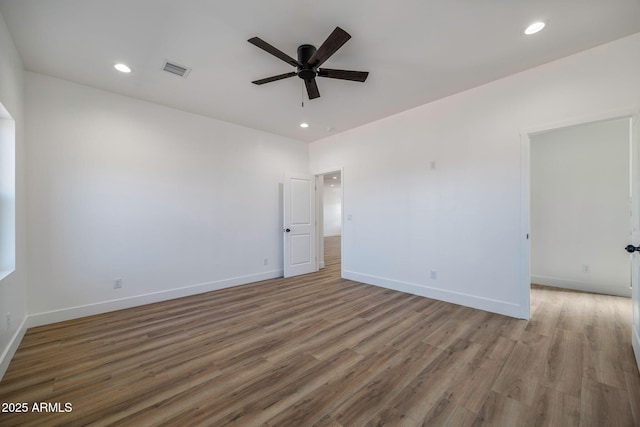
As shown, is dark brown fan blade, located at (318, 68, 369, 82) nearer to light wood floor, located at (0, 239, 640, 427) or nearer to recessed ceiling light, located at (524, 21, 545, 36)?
recessed ceiling light, located at (524, 21, 545, 36)

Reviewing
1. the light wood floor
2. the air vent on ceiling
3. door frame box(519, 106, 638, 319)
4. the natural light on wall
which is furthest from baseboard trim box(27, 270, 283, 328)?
door frame box(519, 106, 638, 319)

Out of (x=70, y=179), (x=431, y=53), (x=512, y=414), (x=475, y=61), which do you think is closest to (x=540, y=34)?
(x=475, y=61)

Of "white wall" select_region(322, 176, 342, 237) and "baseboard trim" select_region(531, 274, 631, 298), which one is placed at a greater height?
"white wall" select_region(322, 176, 342, 237)

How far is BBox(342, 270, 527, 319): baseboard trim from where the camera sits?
3066 millimetres

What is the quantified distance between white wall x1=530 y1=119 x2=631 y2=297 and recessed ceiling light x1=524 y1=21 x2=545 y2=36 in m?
2.51

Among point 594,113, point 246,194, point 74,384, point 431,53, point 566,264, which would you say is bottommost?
point 74,384

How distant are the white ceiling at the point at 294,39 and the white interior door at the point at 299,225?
214cm

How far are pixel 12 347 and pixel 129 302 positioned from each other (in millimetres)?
1221

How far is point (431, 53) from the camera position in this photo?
8.52 feet

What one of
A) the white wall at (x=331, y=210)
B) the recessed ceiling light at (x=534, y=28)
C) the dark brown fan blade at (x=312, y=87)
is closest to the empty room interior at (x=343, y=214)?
the recessed ceiling light at (x=534, y=28)

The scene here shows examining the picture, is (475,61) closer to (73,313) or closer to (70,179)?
(70,179)

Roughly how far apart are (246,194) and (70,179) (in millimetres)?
2379

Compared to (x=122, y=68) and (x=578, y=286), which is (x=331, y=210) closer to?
(x=578, y=286)

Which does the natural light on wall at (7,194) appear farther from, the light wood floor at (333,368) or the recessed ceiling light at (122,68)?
the recessed ceiling light at (122,68)
